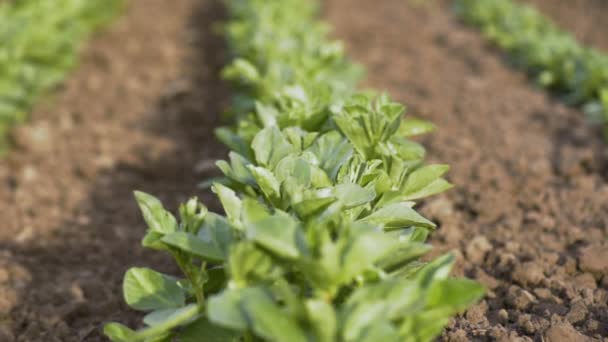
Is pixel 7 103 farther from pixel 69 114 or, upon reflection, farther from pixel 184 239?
pixel 184 239

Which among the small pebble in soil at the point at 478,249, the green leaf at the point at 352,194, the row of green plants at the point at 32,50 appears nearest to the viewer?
the green leaf at the point at 352,194

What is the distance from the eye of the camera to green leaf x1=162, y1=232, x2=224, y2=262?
5.56ft

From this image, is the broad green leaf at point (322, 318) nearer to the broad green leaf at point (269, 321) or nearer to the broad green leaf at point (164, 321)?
the broad green leaf at point (269, 321)

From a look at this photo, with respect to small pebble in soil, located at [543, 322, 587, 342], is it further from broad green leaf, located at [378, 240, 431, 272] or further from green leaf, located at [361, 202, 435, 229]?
broad green leaf, located at [378, 240, 431, 272]

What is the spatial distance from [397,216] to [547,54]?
5.05 m

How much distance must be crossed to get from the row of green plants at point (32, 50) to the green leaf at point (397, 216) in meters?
3.48

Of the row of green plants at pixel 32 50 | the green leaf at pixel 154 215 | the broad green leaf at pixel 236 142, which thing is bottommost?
the green leaf at pixel 154 215

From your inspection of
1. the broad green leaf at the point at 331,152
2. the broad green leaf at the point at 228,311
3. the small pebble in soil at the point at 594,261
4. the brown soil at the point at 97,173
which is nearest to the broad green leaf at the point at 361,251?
the broad green leaf at the point at 228,311

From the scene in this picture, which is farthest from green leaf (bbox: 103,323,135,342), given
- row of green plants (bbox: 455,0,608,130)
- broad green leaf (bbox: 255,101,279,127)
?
row of green plants (bbox: 455,0,608,130)

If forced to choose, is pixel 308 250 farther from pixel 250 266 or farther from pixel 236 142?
pixel 236 142

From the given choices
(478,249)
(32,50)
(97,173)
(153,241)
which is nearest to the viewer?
(153,241)

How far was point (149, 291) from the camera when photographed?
1.79 meters

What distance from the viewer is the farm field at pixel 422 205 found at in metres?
2.55

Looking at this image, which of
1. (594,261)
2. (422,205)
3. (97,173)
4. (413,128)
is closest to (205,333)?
(413,128)
